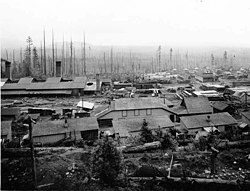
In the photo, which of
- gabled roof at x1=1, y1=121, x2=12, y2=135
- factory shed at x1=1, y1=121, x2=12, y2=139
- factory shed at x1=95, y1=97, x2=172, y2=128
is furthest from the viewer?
factory shed at x1=95, y1=97, x2=172, y2=128

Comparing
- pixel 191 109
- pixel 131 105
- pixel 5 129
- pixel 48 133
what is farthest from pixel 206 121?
pixel 5 129

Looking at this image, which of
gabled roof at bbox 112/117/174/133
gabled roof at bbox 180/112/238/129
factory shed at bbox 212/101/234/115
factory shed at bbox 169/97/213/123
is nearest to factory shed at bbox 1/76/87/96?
factory shed at bbox 169/97/213/123

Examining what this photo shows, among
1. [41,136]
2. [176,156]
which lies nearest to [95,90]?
[41,136]

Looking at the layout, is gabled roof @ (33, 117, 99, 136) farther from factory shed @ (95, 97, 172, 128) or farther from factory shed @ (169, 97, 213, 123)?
factory shed @ (169, 97, 213, 123)

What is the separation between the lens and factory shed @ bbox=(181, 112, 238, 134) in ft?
47.6

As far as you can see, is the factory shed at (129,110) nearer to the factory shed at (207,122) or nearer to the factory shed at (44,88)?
the factory shed at (207,122)

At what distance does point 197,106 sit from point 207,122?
402cm

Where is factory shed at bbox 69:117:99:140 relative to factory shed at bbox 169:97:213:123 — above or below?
below

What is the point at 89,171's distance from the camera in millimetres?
8453

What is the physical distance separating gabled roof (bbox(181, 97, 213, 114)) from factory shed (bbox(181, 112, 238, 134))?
2722 millimetres

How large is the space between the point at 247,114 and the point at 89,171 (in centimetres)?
1174

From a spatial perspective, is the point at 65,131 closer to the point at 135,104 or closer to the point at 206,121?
the point at 135,104

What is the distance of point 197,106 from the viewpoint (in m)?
18.8

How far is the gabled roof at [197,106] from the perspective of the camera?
18.4 meters
